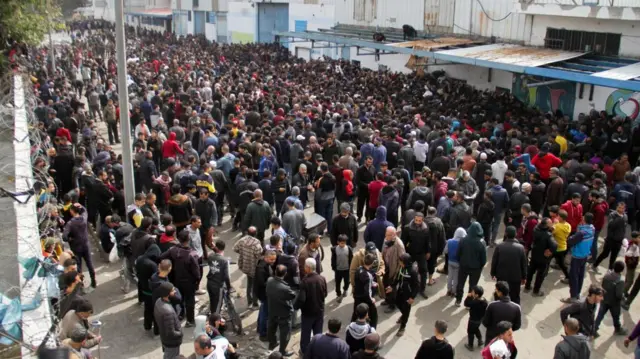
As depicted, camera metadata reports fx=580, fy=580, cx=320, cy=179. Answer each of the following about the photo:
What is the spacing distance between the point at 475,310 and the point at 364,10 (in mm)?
25156

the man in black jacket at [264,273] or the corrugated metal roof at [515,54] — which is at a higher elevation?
the corrugated metal roof at [515,54]

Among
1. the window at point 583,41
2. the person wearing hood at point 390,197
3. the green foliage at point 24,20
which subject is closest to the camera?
the person wearing hood at point 390,197

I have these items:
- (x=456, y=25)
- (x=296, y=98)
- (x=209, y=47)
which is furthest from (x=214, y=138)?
(x=209, y=47)

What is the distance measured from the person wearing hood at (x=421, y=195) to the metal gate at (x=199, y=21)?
40.4 metres

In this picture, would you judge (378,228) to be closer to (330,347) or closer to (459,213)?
(459,213)

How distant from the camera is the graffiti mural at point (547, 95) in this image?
17125 mm

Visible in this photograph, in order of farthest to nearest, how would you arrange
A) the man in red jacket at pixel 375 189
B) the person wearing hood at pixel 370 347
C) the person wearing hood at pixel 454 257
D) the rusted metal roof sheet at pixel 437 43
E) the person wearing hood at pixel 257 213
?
the rusted metal roof sheet at pixel 437 43
the man in red jacket at pixel 375 189
the person wearing hood at pixel 257 213
the person wearing hood at pixel 454 257
the person wearing hood at pixel 370 347

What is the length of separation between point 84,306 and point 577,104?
15144 mm

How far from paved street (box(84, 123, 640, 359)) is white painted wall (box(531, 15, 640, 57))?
8.97 meters

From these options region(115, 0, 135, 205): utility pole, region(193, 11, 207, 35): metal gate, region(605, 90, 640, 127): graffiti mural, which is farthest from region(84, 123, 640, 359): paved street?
region(193, 11, 207, 35): metal gate

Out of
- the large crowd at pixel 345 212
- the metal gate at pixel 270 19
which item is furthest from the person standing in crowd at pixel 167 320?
the metal gate at pixel 270 19

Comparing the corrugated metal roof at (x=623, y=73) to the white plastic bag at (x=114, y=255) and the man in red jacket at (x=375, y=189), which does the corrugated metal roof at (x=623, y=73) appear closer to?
the man in red jacket at (x=375, y=189)

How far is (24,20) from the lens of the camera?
19.2 m

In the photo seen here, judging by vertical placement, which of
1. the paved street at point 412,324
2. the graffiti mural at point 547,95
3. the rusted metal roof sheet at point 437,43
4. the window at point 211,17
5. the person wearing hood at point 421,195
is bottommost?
the paved street at point 412,324
